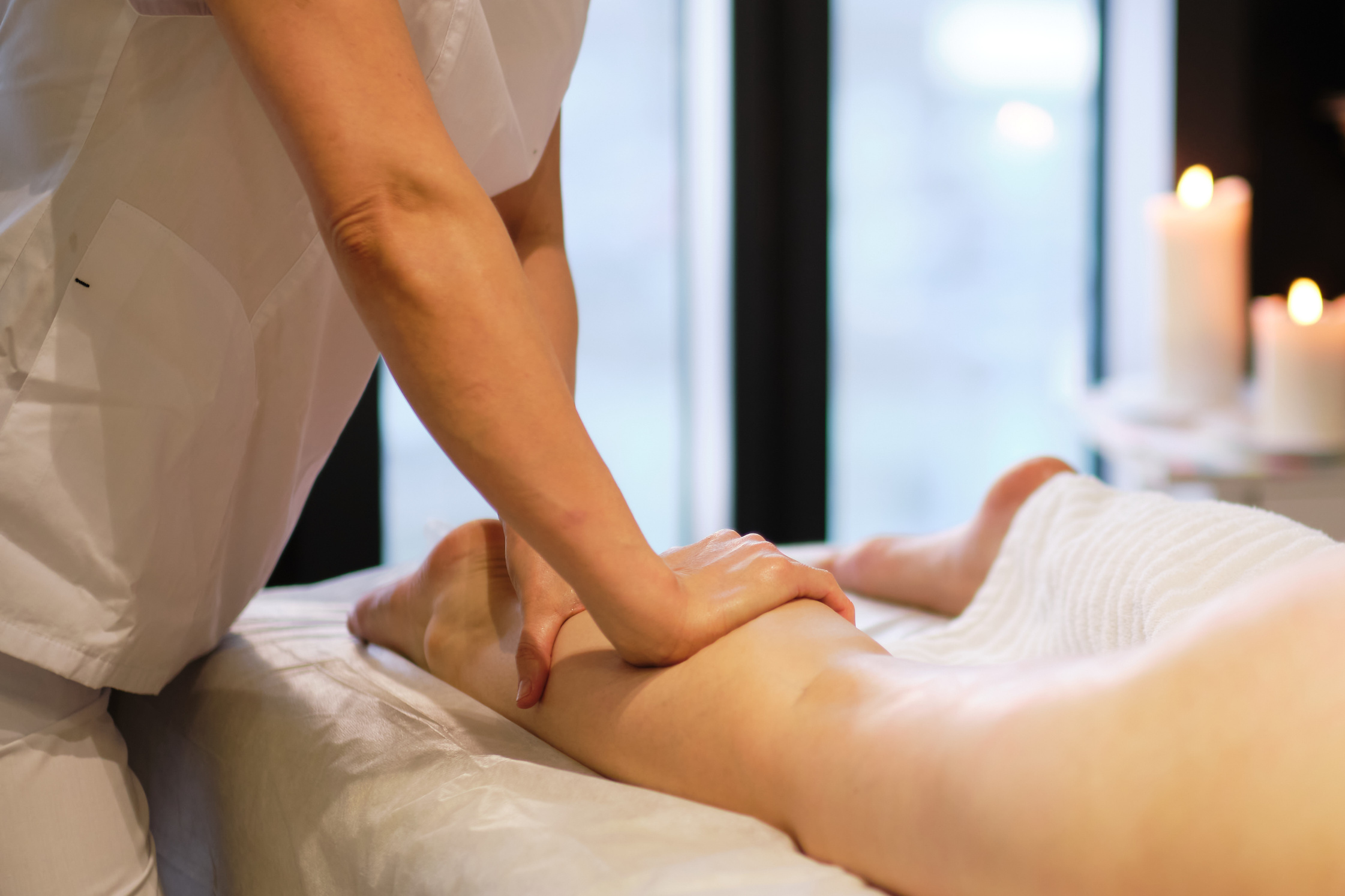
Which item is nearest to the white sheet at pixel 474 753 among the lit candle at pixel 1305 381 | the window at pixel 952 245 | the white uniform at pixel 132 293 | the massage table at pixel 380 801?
the massage table at pixel 380 801

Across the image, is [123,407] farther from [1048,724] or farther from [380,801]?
[1048,724]

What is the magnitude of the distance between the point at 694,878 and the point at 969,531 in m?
0.72

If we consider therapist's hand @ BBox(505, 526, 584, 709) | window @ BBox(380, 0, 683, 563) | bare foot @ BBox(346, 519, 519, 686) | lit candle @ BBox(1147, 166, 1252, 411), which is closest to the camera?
therapist's hand @ BBox(505, 526, 584, 709)

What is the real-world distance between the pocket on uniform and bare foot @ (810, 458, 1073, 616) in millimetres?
733

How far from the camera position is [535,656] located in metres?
0.70

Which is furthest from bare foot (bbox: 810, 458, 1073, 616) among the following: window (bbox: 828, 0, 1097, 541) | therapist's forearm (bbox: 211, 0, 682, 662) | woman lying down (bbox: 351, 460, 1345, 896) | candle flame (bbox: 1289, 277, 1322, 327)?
window (bbox: 828, 0, 1097, 541)

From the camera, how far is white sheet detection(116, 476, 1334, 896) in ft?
1.66

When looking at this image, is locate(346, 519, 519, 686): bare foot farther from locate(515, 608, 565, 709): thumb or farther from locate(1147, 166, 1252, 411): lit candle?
locate(1147, 166, 1252, 411): lit candle

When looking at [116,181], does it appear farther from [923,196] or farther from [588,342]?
[923,196]

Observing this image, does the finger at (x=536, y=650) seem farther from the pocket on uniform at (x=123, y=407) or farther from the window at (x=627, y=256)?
the window at (x=627, y=256)

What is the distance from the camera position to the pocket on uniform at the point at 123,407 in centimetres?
60

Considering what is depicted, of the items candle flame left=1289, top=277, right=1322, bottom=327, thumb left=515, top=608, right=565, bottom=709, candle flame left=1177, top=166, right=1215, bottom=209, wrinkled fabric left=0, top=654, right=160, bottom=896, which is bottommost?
wrinkled fabric left=0, top=654, right=160, bottom=896

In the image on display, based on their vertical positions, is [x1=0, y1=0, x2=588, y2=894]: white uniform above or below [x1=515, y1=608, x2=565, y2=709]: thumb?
above

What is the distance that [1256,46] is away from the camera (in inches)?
87.8
